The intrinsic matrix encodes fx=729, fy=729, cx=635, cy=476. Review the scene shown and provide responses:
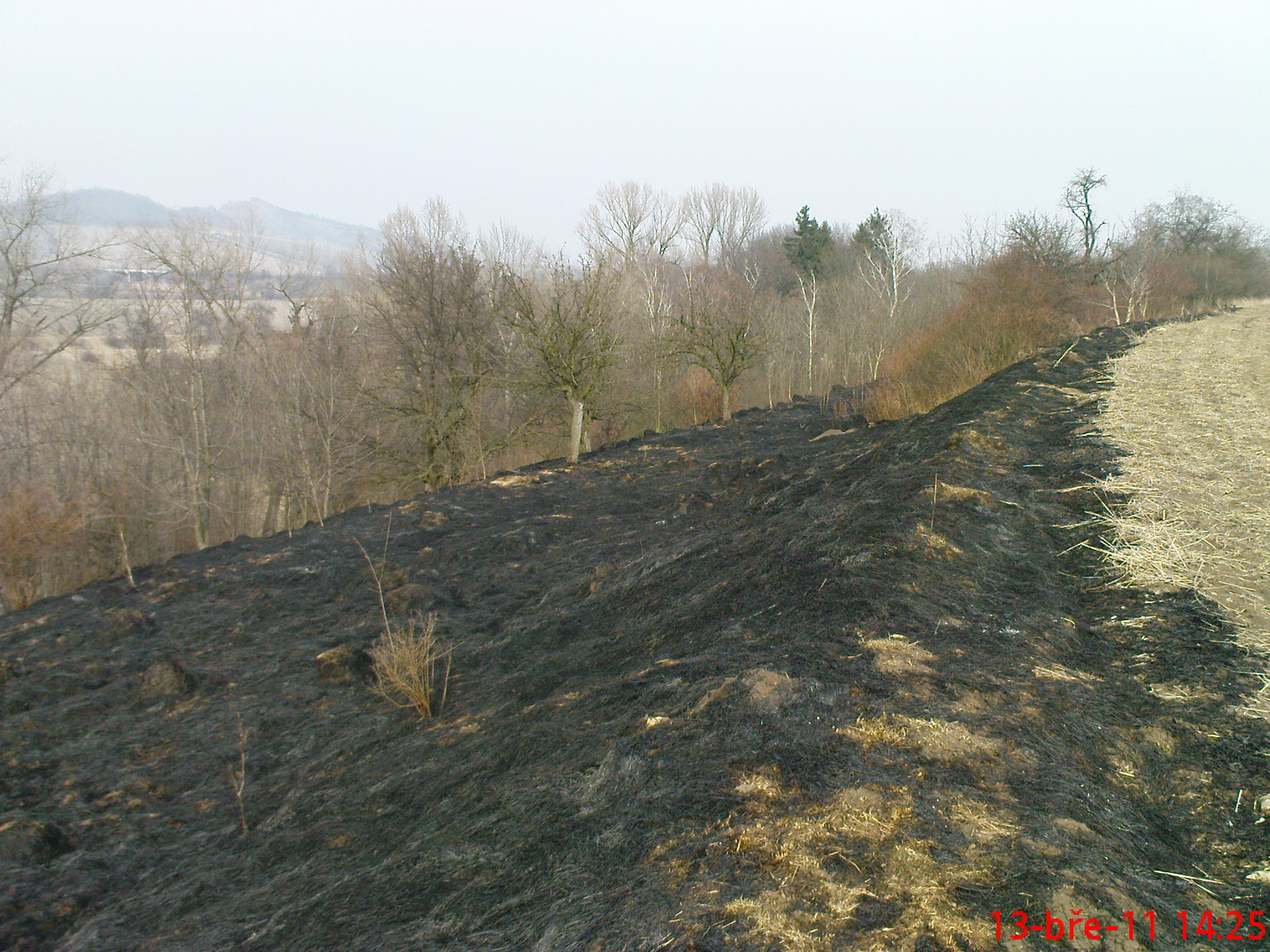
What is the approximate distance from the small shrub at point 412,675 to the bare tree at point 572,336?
11.1m

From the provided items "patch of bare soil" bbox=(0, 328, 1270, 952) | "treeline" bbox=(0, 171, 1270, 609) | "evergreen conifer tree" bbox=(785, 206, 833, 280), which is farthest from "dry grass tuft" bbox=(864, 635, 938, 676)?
"evergreen conifer tree" bbox=(785, 206, 833, 280)

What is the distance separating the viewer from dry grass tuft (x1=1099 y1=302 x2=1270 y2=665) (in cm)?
354

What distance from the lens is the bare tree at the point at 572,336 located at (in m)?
16.2

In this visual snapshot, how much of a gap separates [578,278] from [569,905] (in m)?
17.0

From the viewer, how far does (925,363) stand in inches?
550

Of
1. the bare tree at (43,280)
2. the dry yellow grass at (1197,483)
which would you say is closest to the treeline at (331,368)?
→ the bare tree at (43,280)

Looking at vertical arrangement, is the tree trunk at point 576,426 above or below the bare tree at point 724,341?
below

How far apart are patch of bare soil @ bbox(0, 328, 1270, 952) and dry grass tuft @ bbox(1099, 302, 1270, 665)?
20cm

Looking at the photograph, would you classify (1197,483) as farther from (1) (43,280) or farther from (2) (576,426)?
(1) (43,280)

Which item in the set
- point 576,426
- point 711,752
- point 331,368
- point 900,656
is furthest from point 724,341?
point 711,752

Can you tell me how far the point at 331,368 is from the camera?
721 inches
